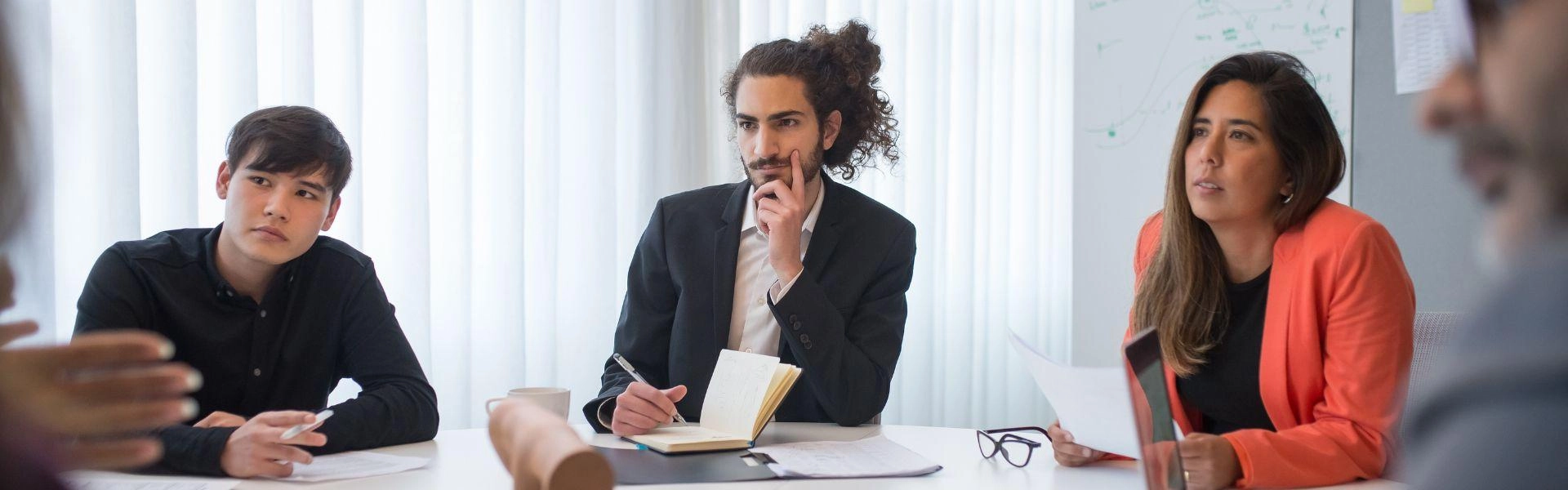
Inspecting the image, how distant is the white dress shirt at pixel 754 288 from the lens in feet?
7.16

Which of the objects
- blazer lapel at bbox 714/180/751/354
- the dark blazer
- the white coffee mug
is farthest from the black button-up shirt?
blazer lapel at bbox 714/180/751/354

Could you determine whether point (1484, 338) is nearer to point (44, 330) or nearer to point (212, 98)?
point (44, 330)

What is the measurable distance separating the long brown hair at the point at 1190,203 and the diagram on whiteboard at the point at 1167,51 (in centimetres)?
128

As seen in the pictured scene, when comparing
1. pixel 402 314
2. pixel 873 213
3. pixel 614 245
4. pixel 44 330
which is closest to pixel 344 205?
pixel 402 314

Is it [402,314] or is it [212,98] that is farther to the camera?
[402,314]

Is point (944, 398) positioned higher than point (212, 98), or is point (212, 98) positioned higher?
point (212, 98)

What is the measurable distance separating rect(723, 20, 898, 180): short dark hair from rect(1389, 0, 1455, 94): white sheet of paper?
1.34 metres

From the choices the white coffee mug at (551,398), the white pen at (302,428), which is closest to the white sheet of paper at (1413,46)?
the white coffee mug at (551,398)

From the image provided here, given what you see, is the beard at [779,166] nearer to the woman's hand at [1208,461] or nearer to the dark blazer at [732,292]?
the dark blazer at [732,292]

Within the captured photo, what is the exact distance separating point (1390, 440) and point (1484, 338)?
1.29m

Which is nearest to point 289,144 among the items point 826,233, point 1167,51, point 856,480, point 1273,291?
point 826,233

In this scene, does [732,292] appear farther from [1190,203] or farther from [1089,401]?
[1089,401]

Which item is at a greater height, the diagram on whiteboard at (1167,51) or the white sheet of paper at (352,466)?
the diagram on whiteboard at (1167,51)

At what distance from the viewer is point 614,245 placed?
3.11 metres
